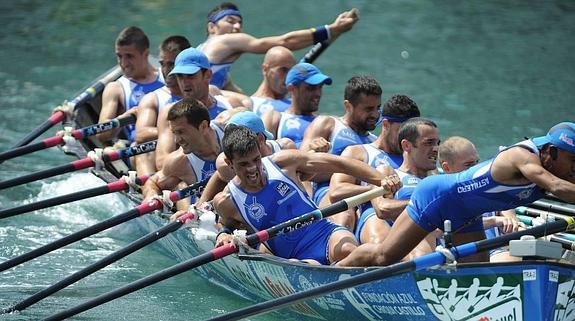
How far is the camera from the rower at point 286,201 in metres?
7.39

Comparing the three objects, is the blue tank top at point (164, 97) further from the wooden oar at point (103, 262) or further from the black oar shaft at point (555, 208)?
the black oar shaft at point (555, 208)

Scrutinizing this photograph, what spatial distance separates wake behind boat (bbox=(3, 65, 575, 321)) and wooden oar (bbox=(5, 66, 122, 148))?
316cm

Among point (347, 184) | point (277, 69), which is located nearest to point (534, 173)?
point (347, 184)

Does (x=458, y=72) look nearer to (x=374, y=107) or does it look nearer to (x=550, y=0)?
(x=550, y=0)

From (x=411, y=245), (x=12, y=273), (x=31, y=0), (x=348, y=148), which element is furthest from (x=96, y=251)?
(x=31, y=0)

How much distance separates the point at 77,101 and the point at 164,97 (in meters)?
1.31

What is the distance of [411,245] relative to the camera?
661 cm

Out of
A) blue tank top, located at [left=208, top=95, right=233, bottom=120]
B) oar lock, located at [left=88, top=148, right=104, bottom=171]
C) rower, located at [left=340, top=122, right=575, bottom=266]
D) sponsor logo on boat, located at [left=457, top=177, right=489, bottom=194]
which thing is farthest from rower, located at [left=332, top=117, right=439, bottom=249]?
oar lock, located at [left=88, top=148, right=104, bottom=171]

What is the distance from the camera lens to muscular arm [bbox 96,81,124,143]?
10.7 metres

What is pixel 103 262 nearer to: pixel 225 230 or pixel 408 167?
pixel 225 230

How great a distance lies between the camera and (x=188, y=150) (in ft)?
27.8

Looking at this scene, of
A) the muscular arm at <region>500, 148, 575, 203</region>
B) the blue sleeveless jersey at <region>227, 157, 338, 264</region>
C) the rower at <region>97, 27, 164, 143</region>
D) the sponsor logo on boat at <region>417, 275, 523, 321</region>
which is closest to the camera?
the muscular arm at <region>500, 148, 575, 203</region>

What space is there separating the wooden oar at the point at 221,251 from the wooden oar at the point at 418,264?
0.87 m

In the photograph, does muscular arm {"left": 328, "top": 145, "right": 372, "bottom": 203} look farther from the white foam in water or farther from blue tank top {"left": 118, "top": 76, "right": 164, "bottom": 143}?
blue tank top {"left": 118, "top": 76, "right": 164, "bottom": 143}
